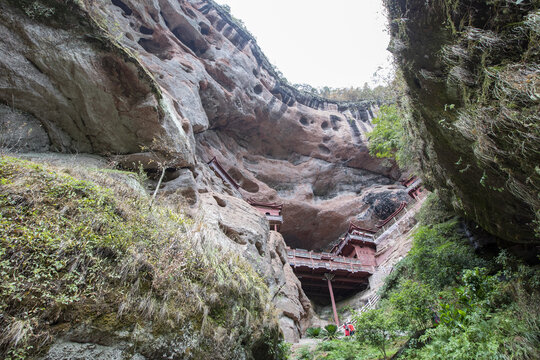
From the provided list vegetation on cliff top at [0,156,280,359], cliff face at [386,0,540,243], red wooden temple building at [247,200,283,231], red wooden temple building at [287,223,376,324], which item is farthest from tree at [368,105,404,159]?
red wooden temple building at [247,200,283,231]

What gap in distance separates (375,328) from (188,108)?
14.6 meters

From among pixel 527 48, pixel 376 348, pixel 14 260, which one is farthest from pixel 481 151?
pixel 14 260

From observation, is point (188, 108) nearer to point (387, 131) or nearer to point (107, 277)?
point (387, 131)

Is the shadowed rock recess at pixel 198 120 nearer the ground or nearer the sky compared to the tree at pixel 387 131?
nearer the ground

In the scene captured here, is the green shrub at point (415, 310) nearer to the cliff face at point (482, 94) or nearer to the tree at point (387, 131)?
the cliff face at point (482, 94)

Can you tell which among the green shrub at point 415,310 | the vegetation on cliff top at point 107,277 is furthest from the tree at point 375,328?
the vegetation on cliff top at point 107,277

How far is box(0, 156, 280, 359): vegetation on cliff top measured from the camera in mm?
3078

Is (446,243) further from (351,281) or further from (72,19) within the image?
(72,19)

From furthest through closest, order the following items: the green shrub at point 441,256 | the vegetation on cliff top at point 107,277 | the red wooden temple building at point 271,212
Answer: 1. the red wooden temple building at point 271,212
2. the green shrub at point 441,256
3. the vegetation on cliff top at point 107,277

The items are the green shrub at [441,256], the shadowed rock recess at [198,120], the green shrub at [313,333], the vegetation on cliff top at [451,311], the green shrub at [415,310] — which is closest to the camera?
the vegetation on cliff top at [451,311]

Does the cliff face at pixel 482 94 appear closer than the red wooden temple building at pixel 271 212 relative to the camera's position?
Yes

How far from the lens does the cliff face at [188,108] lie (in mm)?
8867

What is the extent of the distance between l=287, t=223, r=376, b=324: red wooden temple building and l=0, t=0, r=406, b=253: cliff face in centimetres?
471

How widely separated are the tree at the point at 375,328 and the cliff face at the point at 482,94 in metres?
3.49
